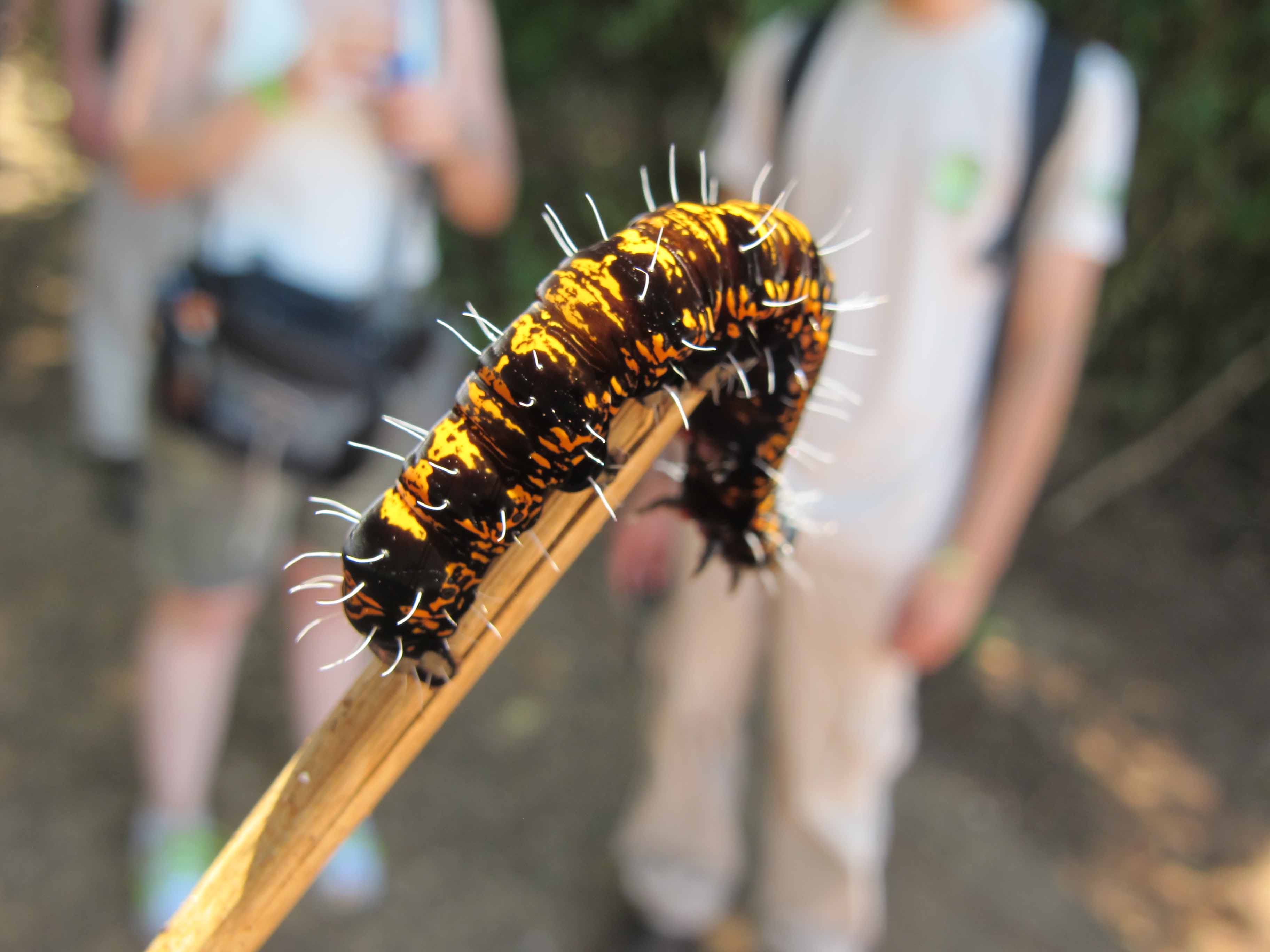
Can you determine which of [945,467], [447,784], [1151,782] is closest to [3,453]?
[447,784]

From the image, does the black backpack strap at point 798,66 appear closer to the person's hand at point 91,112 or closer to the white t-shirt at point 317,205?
the white t-shirt at point 317,205

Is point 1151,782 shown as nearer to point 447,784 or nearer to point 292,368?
point 447,784

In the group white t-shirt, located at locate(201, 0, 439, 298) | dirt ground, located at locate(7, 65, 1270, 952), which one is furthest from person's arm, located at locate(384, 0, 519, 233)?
dirt ground, located at locate(7, 65, 1270, 952)

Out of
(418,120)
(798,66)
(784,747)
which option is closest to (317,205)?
(418,120)

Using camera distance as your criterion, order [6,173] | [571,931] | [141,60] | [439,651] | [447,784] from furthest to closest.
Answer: [6,173] < [447,784] < [571,931] < [141,60] < [439,651]

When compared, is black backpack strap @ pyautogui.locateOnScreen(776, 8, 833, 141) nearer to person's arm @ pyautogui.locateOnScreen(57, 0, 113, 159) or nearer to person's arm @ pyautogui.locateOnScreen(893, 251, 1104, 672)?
person's arm @ pyautogui.locateOnScreen(893, 251, 1104, 672)

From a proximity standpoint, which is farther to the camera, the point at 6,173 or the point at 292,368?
the point at 6,173

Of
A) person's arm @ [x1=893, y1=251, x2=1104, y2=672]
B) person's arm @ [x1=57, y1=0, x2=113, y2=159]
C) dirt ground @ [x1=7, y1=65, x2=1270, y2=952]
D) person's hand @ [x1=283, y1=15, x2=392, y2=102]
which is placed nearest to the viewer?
person's hand @ [x1=283, y1=15, x2=392, y2=102]
